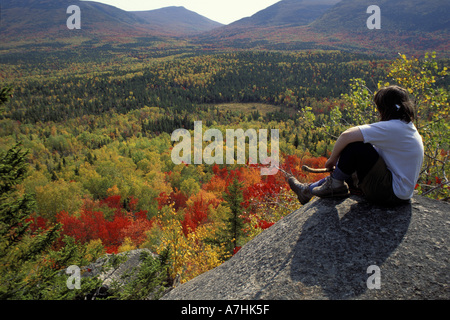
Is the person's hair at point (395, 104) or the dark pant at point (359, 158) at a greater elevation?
the person's hair at point (395, 104)

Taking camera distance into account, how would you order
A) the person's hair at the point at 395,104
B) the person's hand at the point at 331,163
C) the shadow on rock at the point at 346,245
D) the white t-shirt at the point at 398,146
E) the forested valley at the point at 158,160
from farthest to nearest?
the forested valley at the point at 158,160
the person's hand at the point at 331,163
the person's hair at the point at 395,104
the white t-shirt at the point at 398,146
the shadow on rock at the point at 346,245

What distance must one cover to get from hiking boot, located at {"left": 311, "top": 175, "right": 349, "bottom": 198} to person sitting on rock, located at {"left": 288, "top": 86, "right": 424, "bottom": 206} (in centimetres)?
43

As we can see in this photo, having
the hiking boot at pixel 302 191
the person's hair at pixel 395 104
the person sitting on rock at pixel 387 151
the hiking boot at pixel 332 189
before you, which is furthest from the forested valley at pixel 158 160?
the person sitting on rock at pixel 387 151

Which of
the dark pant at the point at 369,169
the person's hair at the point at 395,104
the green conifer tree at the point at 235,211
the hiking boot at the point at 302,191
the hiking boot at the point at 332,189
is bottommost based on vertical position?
the green conifer tree at the point at 235,211

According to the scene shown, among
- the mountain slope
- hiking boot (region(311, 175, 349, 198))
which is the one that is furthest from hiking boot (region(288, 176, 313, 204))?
hiking boot (region(311, 175, 349, 198))

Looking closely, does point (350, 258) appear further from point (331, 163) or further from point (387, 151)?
point (387, 151)

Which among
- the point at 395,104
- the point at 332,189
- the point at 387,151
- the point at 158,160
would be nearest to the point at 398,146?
the point at 387,151

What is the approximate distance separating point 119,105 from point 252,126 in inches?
3238

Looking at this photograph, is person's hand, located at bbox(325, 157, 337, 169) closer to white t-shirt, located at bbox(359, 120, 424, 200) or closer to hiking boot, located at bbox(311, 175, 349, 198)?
hiking boot, located at bbox(311, 175, 349, 198)

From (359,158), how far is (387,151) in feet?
1.62

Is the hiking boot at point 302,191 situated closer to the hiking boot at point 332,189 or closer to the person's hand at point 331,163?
the hiking boot at point 332,189

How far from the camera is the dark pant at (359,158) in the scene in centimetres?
475

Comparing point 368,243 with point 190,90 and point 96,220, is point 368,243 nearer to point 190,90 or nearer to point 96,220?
point 96,220
